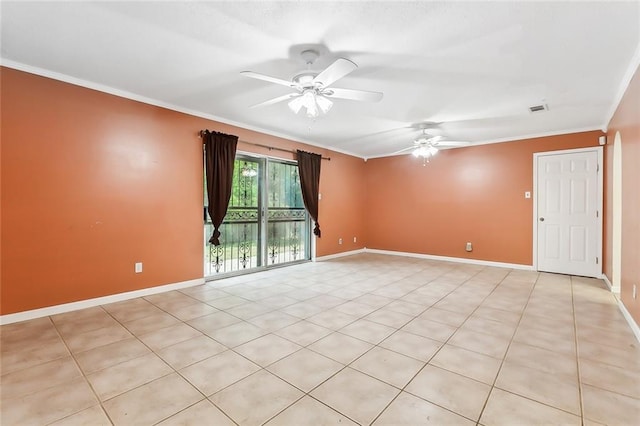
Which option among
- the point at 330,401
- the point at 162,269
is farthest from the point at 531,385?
the point at 162,269

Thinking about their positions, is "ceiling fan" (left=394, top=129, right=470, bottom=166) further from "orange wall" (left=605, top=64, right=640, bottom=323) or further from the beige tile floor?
the beige tile floor

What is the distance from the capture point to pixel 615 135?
3842mm

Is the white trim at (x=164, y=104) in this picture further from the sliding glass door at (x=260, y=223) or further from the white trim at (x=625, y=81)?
the sliding glass door at (x=260, y=223)

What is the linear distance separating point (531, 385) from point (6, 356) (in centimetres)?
378

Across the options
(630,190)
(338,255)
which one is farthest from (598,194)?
(338,255)

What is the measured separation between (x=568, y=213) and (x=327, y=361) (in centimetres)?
512

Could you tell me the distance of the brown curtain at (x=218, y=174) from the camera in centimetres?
431

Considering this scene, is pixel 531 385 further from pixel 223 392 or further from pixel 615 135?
pixel 615 135

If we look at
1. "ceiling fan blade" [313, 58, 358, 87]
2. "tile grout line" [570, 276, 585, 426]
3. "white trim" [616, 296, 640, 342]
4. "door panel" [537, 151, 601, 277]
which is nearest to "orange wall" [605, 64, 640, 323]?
"white trim" [616, 296, 640, 342]

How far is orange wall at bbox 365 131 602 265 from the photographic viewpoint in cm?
536

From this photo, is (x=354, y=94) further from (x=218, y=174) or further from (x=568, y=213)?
(x=568, y=213)

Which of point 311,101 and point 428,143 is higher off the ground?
point 428,143

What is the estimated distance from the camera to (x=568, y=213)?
4945mm

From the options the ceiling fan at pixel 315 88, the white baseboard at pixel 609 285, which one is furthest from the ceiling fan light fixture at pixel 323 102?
the white baseboard at pixel 609 285
